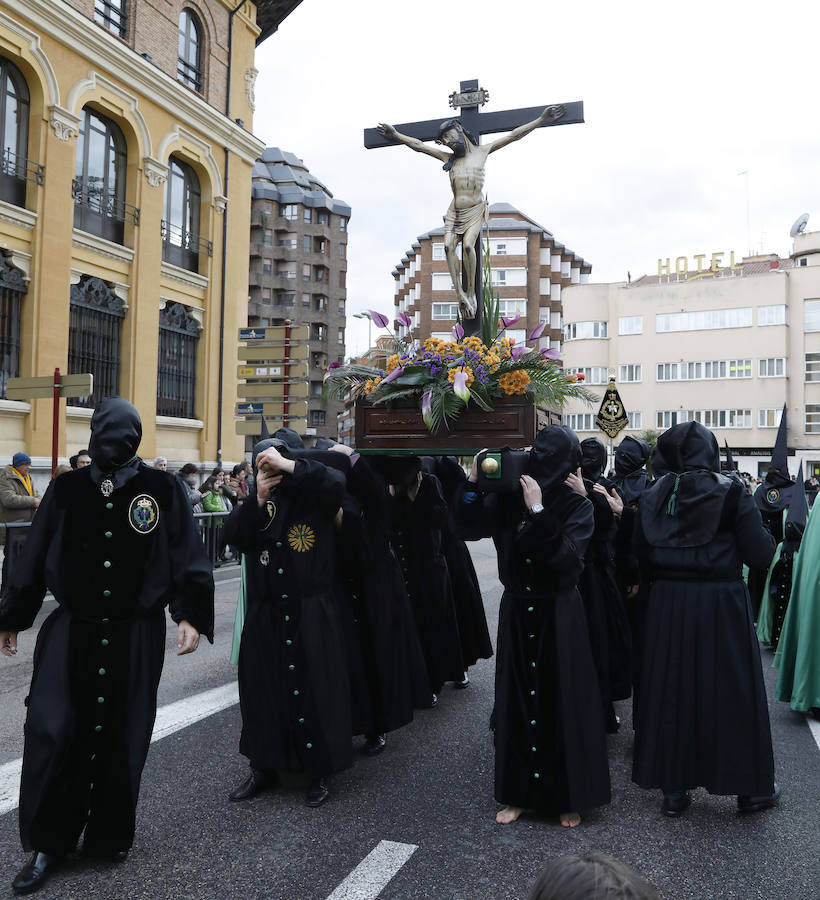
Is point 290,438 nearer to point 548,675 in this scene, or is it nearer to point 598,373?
point 548,675

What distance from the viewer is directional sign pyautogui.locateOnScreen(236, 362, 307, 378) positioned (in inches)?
521

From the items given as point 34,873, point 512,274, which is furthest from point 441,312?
point 34,873

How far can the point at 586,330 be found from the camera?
187ft

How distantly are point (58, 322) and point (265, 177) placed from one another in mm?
55555

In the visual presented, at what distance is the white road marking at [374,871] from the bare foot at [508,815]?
0.51 meters

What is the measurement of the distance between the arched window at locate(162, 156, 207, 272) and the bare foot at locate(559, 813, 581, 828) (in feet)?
62.6

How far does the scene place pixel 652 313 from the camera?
54469 millimetres

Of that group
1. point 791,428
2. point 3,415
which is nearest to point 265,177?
point 791,428

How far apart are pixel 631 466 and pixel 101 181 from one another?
15.6 metres

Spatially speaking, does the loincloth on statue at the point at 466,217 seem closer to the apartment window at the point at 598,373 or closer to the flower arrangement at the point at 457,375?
the flower arrangement at the point at 457,375

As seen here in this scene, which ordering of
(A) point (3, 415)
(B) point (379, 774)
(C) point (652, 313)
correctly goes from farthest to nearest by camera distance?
(C) point (652, 313) < (A) point (3, 415) < (B) point (379, 774)

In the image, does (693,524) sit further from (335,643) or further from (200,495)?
(200,495)

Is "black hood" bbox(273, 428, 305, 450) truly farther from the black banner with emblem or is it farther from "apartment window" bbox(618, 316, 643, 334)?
"apartment window" bbox(618, 316, 643, 334)

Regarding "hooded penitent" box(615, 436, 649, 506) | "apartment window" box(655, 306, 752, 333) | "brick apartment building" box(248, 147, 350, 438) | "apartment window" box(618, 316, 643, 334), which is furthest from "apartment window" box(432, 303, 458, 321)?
"hooded penitent" box(615, 436, 649, 506)
